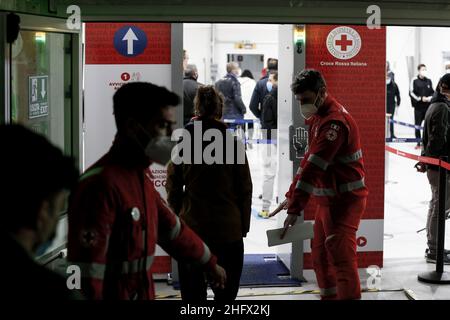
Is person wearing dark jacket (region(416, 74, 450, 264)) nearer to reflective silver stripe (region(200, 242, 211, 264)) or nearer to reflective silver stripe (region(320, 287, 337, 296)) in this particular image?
reflective silver stripe (region(320, 287, 337, 296))

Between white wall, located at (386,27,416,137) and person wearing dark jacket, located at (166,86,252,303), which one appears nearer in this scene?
person wearing dark jacket, located at (166,86,252,303)

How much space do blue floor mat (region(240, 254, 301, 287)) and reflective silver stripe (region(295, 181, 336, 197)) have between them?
4.87 feet

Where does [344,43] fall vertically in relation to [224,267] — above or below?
above

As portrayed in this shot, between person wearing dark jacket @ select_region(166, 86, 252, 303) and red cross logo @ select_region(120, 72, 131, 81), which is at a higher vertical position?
red cross logo @ select_region(120, 72, 131, 81)

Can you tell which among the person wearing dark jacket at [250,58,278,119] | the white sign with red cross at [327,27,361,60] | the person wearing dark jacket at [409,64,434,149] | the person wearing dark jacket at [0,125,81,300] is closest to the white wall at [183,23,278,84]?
the person wearing dark jacket at [409,64,434,149]

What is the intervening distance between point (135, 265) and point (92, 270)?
229 millimetres

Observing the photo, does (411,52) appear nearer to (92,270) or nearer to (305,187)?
(305,187)

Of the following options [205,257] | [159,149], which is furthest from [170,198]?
[159,149]

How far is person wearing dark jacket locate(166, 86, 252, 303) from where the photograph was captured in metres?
4.24

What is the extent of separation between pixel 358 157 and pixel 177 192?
1.14 meters

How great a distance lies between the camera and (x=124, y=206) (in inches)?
105
